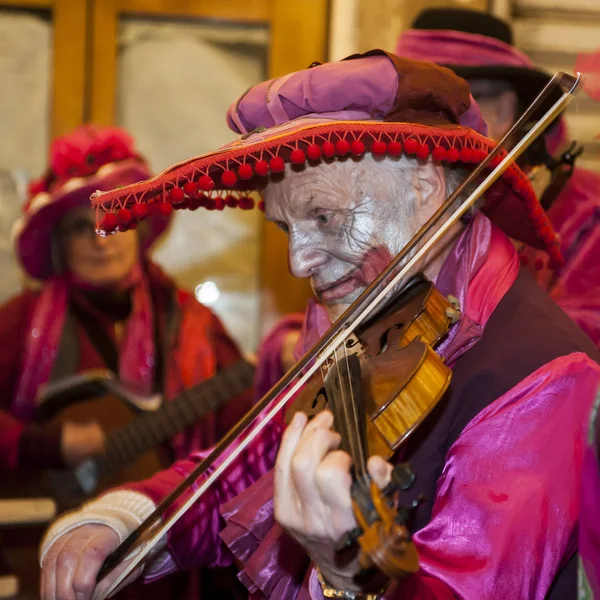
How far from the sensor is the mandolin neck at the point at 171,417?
2.65 metres

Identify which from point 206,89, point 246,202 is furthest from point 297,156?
point 206,89

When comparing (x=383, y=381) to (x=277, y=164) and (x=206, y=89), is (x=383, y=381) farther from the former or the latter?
(x=206, y=89)

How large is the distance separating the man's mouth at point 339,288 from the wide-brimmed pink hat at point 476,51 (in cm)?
86

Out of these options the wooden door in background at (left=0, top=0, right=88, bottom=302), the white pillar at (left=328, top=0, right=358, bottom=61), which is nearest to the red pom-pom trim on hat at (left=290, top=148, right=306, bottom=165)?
the white pillar at (left=328, top=0, right=358, bottom=61)

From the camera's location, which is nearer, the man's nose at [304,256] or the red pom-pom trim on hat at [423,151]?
the red pom-pom trim on hat at [423,151]

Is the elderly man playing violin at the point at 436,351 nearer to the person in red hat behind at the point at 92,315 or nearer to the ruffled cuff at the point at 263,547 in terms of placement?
the ruffled cuff at the point at 263,547

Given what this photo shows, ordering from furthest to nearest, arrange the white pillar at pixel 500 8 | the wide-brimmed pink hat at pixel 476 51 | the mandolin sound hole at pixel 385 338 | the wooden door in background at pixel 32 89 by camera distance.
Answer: the wooden door in background at pixel 32 89
the white pillar at pixel 500 8
the wide-brimmed pink hat at pixel 476 51
the mandolin sound hole at pixel 385 338

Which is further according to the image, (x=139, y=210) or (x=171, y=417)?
(x=171, y=417)

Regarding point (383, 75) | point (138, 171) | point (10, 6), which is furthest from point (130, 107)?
point (383, 75)

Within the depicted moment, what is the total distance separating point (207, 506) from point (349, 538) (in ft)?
2.16

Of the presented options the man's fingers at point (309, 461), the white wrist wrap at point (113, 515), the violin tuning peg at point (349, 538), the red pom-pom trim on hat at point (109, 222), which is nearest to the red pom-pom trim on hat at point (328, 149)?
the red pom-pom trim on hat at point (109, 222)

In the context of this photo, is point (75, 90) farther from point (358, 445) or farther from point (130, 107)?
point (358, 445)

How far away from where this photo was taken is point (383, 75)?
1275 millimetres

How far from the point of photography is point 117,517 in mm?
1436
